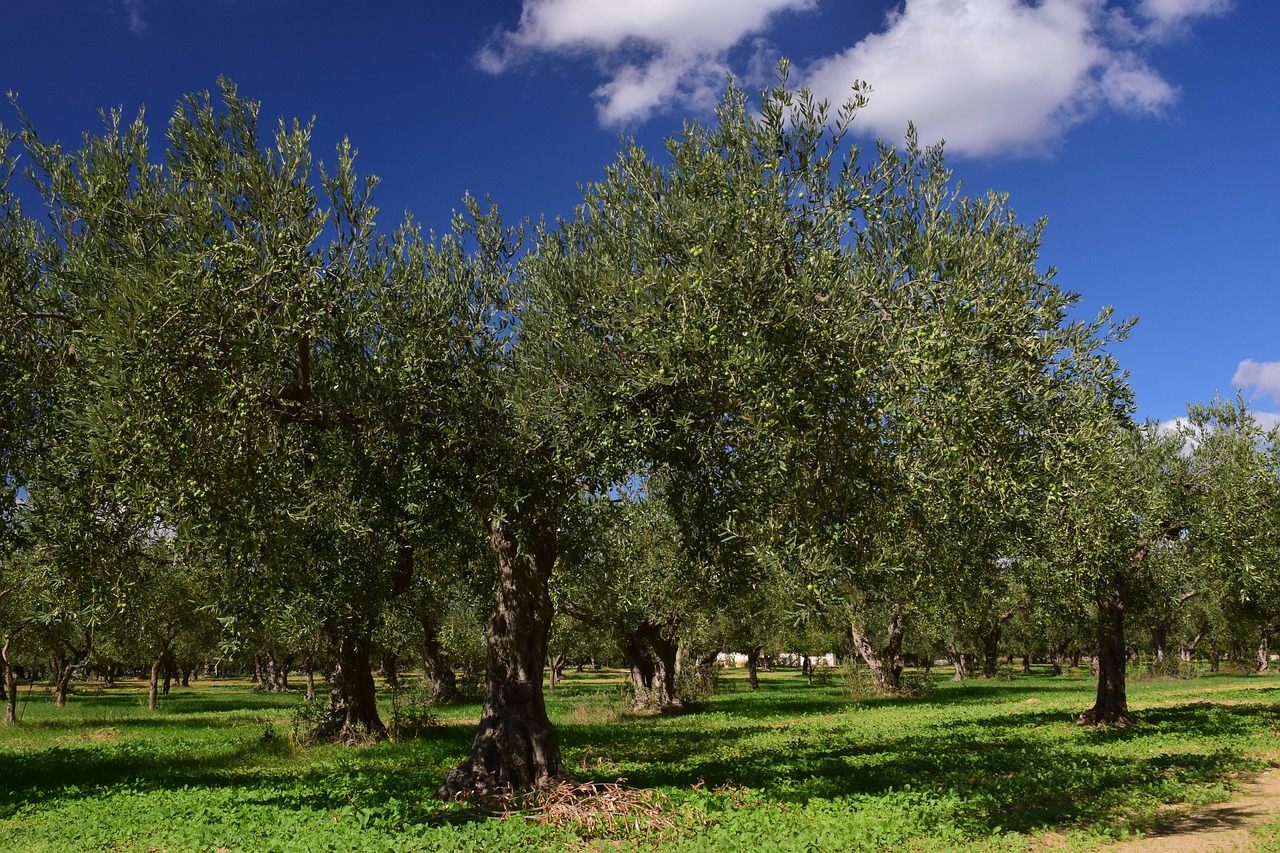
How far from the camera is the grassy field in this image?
13.9 m

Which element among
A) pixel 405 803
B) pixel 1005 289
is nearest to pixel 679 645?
pixel 405 803

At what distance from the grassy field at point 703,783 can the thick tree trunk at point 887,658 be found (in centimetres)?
1496

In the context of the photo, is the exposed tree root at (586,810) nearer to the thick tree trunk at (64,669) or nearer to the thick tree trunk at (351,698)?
the thick tree trunk at (351,698)

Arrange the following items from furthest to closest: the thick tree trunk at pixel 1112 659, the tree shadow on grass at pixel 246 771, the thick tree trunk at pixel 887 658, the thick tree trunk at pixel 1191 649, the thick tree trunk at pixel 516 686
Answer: the thick tree trunk at pixel 1191 649, the thick tree trunk at pixel 887 658, the thick tree trunk at pixel 1112 659, the tree shadow on grass at pixel 246 771, the thick tree trunk at pixel 516 686

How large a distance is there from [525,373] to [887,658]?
48084 millimetres

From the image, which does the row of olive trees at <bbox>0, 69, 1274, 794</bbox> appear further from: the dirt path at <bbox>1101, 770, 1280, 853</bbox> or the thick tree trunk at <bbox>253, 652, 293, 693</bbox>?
the thick tree trunk at <bbox>253, 652, 293, 693</bbox>

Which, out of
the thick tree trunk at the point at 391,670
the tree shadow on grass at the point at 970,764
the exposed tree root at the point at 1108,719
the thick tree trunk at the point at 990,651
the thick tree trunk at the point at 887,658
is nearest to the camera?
the tree shadow on grass at the point at 970,764

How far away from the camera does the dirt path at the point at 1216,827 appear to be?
516 inches

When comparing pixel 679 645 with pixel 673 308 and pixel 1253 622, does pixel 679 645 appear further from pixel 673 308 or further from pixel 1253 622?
pixel 1253 622

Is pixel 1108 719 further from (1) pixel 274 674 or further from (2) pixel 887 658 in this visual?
(1) pixel 274 674

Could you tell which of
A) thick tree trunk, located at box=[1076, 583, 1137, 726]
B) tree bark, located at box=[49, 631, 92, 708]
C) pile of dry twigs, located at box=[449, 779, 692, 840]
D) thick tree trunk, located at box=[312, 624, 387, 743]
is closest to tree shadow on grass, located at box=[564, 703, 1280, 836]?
thick tree trunk, located at box=[1076, 583, 1137, 726]

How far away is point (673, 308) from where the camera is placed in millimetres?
13422

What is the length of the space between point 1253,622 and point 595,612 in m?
52.3

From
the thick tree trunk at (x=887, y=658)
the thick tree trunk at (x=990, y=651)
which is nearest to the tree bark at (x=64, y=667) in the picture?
the thick tree trunk at (x=887, y=658)
